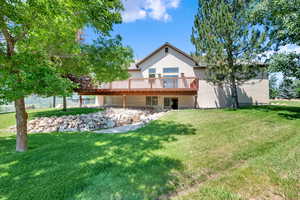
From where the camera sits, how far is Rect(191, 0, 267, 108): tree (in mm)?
8938

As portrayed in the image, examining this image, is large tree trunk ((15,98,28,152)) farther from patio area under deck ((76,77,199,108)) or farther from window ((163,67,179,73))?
window ((163,67,179,73))

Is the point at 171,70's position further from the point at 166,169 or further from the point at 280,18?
the point at 166,169

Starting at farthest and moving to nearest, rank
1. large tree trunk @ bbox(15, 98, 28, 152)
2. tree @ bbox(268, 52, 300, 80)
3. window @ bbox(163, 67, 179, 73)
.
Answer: window @ bbox(163, 67, 179, 73), tree @ bbox(268, 52, 300, 80), large tree trunk @ bbox(15, 98, 28, 152)

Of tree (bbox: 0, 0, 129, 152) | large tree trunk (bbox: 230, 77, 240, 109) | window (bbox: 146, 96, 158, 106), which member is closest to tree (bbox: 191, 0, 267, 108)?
large tree trunk (bbox: 230, 77, 240, 109)

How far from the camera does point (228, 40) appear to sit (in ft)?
30.8

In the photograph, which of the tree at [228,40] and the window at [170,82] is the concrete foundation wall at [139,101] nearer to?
the window at [170,82]

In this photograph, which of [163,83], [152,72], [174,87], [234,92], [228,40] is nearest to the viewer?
→ [228,40]

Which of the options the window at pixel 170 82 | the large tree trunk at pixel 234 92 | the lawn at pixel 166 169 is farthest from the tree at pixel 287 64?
the window at pixel 170 82

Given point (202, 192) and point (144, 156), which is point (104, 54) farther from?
point (202, 192)

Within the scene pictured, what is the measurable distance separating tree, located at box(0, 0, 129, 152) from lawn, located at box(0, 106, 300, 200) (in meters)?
2.12

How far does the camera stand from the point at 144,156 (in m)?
4.15

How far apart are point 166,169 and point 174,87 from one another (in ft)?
30.8

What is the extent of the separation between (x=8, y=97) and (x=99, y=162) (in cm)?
313

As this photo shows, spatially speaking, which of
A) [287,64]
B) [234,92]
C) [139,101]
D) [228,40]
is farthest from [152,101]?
[287,64]
